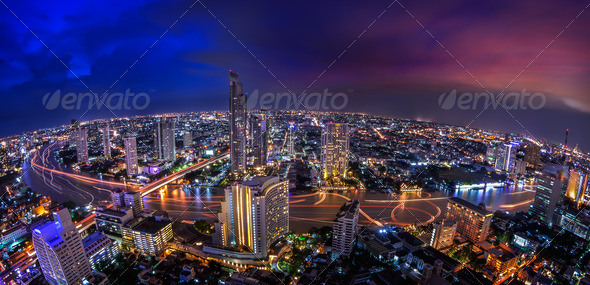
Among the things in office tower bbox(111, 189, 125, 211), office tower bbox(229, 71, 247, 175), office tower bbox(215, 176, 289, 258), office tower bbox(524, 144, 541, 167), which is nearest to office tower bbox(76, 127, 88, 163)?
office tower bbox(229, 71, 247, 175)

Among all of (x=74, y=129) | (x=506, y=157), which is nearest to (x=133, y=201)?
(x=74, y=129)

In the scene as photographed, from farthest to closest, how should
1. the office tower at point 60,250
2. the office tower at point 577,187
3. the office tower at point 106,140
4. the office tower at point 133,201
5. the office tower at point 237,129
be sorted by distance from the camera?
the office tower at point 106,140
the office tower at point 237,129
the office tower at point 577,187
the office tower at point 133,201
the office tower at point 60,250

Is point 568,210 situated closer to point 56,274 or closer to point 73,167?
point 56,274

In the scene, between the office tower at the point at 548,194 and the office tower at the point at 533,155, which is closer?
the office tower at the point at 548,194

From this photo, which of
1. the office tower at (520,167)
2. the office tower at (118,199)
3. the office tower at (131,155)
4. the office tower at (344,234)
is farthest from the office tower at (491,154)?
the office tower at (131,155)

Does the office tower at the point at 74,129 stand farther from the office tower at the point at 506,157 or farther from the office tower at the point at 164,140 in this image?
the office tower at the point at 506,157

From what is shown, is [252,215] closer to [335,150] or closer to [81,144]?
[335,150]
